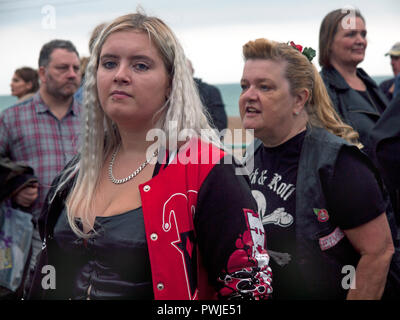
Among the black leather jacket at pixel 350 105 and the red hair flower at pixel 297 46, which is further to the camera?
the black leather jacket at pixel 350 105

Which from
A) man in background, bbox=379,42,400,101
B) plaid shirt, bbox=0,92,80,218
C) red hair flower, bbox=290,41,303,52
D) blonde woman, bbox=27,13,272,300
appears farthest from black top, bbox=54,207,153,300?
man in background, bbox=379,42,400,101

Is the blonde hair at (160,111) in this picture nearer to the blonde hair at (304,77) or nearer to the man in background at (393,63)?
the blonde hair at (304,77)

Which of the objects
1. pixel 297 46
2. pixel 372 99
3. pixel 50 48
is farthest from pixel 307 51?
pixel 50 48

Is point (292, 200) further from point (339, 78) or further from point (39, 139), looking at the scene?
point (39, 139)

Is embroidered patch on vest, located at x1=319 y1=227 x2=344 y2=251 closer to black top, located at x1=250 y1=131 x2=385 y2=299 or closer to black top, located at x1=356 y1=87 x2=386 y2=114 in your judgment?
black top, located at x1=250 y1=131 x2=385 y2=299

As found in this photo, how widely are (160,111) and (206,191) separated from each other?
356 mm

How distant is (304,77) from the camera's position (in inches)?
96.9

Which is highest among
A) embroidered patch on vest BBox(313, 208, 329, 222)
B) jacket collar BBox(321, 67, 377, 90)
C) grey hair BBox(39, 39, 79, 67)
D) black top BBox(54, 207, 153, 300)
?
grey hair BBox(39, 39, 79, 67)

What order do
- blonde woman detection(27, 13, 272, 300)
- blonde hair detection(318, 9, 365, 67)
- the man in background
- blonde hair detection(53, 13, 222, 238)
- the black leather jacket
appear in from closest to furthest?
blonde woman detection(27, 13, 272, 300) → blonde hair detection(53, 13, 222, 238) → the black leather jacket → blonde hair detection(318, 9, 365, 67) → the man in background

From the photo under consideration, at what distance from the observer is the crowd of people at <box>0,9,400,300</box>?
157 cm

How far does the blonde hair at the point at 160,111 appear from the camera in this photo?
174 cm

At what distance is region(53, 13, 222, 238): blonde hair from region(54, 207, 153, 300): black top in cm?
7

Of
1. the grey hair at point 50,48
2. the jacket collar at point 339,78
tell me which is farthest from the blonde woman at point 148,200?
the grey hair at point 50,48
